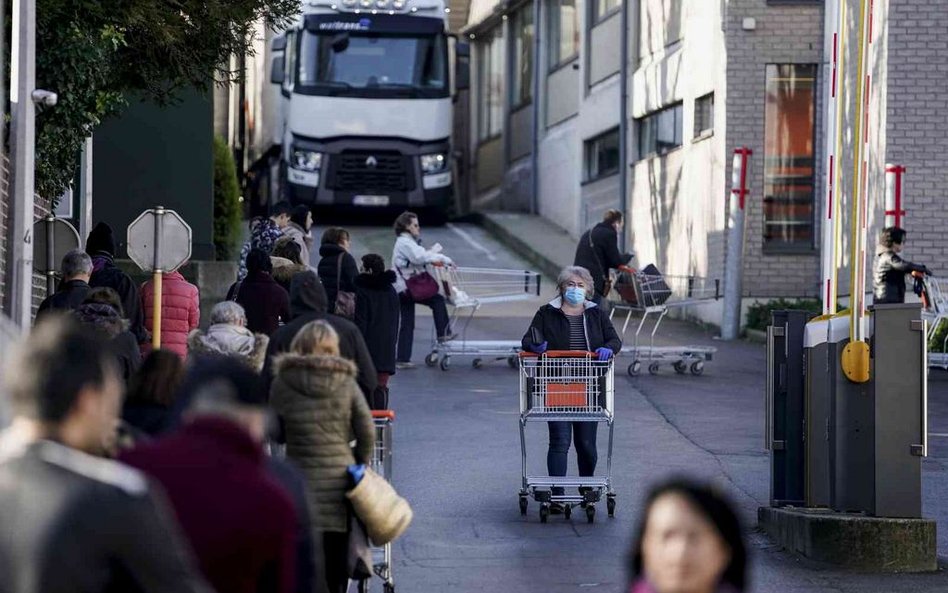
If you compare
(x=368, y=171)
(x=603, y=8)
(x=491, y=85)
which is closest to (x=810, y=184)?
(x=603, y=8)

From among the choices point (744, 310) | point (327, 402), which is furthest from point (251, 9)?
point (744, 310)

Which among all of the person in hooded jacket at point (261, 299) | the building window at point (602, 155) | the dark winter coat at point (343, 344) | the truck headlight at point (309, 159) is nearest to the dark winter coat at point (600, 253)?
the person in hooded jacket at point (261, 299)

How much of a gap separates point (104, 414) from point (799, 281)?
73.3 ft

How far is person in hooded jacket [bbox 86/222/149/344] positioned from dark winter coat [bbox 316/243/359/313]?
6.24 ft

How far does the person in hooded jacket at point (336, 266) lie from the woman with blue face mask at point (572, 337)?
3181mm

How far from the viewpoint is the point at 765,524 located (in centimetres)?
1217

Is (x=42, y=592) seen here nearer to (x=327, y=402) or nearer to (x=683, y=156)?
(x=327, y=402)

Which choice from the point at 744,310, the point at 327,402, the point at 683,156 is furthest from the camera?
the point at 683,156

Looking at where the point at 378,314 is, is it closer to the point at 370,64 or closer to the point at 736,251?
the point at 736,251

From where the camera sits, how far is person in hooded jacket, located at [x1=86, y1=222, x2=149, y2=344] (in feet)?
43.4

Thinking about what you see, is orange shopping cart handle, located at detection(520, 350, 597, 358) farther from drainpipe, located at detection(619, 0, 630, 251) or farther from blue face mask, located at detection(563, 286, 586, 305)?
drainpipe, located at detection(619, 0, 630, 251)

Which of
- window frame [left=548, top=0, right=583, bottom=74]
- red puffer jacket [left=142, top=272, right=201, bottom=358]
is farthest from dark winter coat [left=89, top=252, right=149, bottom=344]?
window frame [left=548, top=0, right=583, bottom=74]

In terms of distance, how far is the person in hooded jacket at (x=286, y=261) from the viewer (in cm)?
1479

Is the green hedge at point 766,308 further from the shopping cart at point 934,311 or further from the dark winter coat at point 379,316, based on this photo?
the dark winter coat at point 379,316
